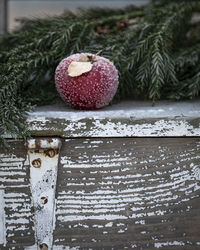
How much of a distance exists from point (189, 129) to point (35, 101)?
0.32 metres

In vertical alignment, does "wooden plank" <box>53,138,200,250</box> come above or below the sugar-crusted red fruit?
below

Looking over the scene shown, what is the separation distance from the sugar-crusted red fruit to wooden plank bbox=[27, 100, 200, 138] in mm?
29

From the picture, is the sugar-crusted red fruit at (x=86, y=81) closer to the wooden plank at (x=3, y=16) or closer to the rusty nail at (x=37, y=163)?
the rusty nail at (x=37, y=163)

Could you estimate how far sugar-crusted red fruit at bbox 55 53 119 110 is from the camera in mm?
591

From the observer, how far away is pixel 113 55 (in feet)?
2.35

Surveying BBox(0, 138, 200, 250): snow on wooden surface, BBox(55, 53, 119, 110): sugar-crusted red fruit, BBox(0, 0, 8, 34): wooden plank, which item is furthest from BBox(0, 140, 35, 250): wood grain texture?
BBox(0, 0, 8, 34): wooden plank

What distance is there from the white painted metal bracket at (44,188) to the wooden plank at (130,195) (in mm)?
13

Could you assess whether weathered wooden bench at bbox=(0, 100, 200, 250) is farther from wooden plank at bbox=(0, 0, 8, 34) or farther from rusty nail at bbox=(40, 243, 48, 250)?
wooden plank at bbox=(0, 0, 8, 34)

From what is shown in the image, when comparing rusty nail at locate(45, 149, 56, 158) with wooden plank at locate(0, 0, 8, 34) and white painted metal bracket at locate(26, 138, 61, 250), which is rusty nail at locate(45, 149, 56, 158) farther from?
wooden plank at locate(0, 0, 8, 34)

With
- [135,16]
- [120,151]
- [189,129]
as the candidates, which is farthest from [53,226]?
[135,16]

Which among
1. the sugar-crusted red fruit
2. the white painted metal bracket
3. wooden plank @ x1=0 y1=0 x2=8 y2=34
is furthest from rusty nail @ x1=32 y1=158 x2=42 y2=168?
wooden plank @ x1=0 y1=0 x2=8 y2=34

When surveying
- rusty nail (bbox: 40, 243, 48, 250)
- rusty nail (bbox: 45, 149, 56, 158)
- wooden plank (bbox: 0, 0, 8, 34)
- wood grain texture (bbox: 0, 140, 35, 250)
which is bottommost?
rusty nail (bbox: 40, 243, 48, 250)

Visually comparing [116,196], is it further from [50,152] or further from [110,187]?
[50,152]

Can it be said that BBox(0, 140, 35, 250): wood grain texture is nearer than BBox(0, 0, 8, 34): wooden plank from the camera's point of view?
Yes
